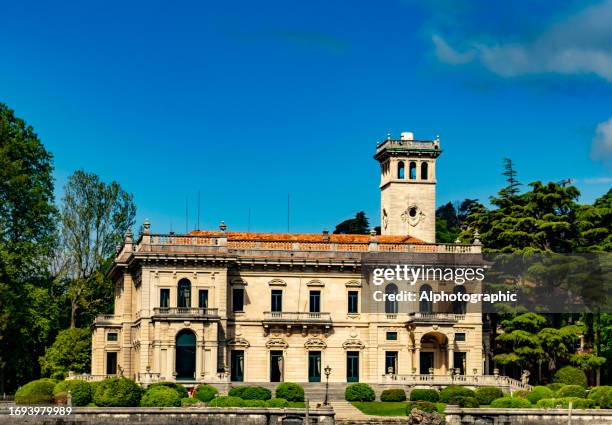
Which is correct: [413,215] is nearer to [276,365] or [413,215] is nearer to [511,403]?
[276,365]

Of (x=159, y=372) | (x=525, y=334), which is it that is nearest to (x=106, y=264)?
(x=159, y=372)

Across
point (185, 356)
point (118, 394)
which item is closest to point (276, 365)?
point (185, 356)

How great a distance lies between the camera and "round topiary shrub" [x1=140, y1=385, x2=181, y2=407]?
2146 inches

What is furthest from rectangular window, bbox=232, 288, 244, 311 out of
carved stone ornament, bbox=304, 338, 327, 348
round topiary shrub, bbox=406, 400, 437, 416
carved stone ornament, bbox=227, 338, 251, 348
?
round topiary shrub, bbox=406, 400, 437, 416

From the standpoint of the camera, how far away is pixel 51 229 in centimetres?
6975

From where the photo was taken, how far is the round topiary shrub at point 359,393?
63.5 m

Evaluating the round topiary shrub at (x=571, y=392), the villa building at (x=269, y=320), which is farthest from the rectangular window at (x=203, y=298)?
the round topiary shrub at (x=571, y=392)

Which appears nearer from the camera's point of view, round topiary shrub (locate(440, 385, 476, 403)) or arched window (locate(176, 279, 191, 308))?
round topiary shrub (locate(440, 385, 476, 403))

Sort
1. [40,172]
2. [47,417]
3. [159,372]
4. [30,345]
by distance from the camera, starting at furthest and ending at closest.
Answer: [30,345]
[40,172]
[159,372]
[47,417]

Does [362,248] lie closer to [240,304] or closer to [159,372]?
[240,304]

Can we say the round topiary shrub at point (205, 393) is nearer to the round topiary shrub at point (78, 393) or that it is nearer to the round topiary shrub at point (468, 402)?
the round topiary shrub at point (78, 393)

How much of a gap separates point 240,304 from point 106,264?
693 inches

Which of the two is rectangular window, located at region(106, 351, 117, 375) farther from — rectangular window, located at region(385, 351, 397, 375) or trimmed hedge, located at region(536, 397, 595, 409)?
trimmed hedge, located at region(536, 397, 595, 409)

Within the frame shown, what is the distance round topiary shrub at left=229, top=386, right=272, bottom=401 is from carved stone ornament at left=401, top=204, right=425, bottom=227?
2143 cm
